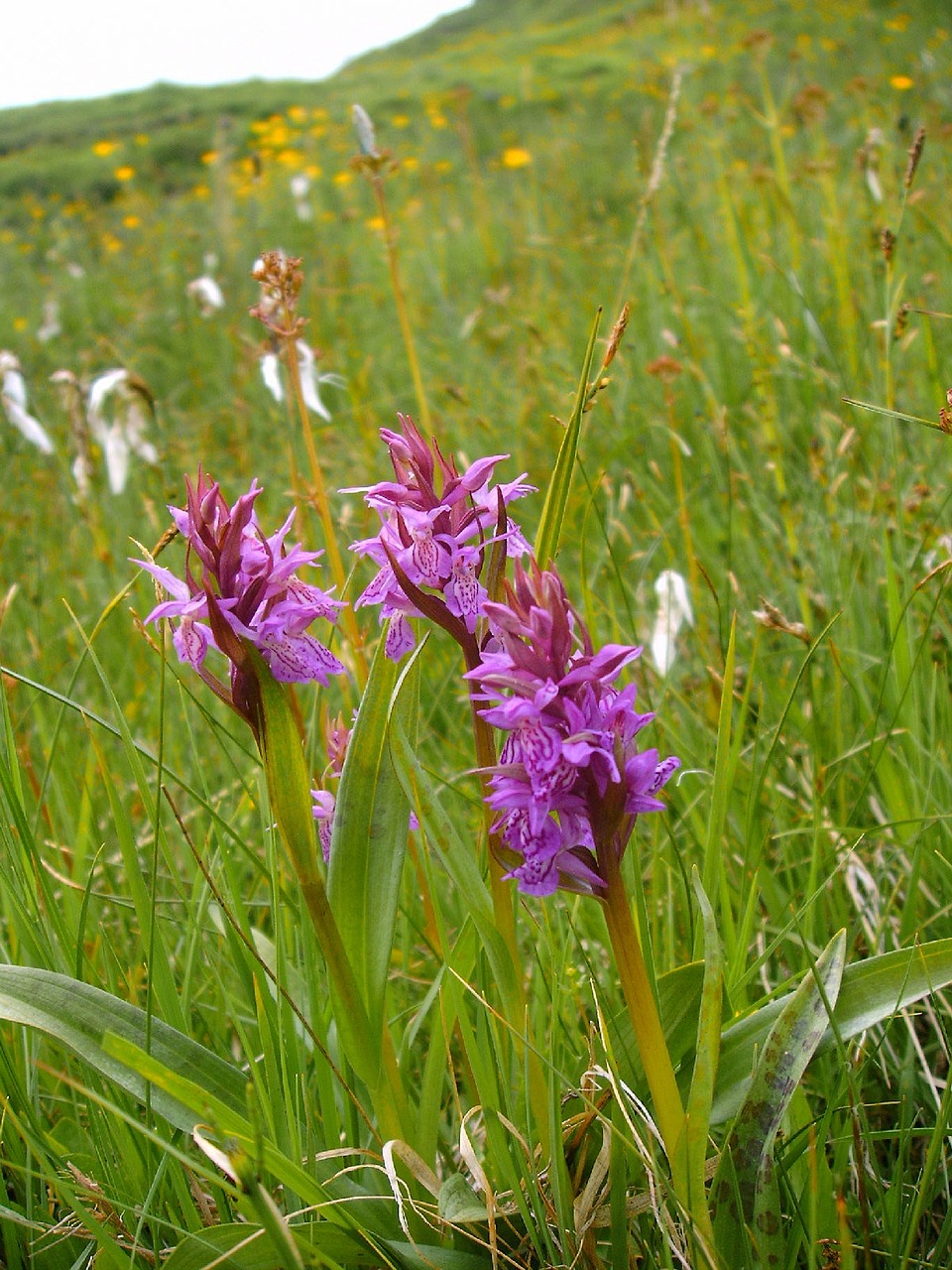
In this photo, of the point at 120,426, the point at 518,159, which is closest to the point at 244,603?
the point at 120,426

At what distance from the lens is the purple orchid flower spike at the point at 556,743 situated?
0.74m

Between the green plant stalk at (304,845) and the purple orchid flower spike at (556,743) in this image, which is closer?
the purple orchid flower spike at (556,743)

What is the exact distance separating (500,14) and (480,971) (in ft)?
111

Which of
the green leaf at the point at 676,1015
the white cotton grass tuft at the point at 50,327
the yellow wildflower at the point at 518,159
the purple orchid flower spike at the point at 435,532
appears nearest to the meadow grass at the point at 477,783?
the green leaf at the point at 676,1015

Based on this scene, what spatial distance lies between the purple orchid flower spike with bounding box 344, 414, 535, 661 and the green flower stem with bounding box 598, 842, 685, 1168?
0.24 metres

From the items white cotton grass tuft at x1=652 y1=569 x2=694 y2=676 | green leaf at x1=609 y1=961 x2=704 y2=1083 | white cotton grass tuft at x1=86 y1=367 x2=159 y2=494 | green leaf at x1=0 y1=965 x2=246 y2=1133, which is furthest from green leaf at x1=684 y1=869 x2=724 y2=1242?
white cotton grass tuft at x1=86 y1=367 x2=159 y2=494

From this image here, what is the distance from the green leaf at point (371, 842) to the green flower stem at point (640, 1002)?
0.78 ft

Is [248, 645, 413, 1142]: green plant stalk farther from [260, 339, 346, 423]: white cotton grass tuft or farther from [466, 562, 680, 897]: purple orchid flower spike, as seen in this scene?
[260, 339, 346, 423]: white cotton grass tuft

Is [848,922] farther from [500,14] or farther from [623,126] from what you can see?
[500,14]

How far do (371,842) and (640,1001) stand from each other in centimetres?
29

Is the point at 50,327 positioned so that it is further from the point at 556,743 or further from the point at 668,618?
the point at 556,743

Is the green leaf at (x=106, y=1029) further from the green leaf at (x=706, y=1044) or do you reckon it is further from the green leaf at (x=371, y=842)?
the green leaf at (x=706, y=1044)

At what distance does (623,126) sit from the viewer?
9.01 metres

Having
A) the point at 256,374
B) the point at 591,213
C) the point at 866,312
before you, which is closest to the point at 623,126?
the point at 591,213
